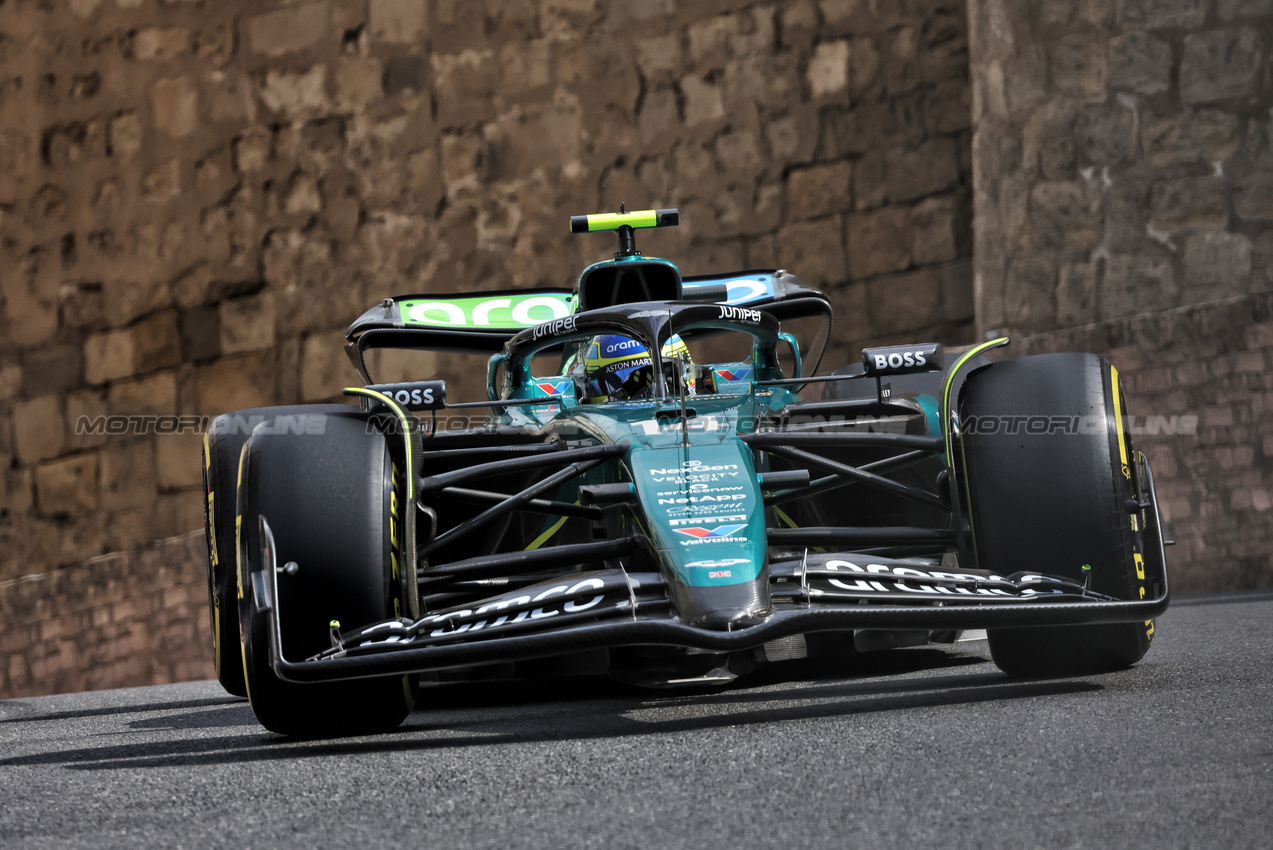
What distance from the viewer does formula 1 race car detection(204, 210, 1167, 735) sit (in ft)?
11.9

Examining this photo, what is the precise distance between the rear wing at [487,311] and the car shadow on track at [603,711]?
1.63 metres

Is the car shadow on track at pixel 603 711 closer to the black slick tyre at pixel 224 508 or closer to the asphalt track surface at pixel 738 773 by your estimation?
the asphalt track surface at pixel 738 773

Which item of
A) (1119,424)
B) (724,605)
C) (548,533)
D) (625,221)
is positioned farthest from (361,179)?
(724,605)

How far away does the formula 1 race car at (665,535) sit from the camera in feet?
11.9

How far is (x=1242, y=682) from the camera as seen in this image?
3889mm

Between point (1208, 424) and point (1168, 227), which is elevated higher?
point (1168, 227)

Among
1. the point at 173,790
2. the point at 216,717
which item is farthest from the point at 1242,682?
the point at 216,717

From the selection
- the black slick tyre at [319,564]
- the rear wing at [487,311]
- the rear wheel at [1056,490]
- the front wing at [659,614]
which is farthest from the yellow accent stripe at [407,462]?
the rear wing at [487,311]

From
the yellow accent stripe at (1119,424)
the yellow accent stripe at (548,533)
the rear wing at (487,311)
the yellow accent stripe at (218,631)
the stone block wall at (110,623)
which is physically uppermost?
the rear wing at (487,311)

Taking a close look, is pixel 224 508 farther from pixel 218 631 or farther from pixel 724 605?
pixel 724 605

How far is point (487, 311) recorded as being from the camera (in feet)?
21.7

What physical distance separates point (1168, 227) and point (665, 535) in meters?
6.47

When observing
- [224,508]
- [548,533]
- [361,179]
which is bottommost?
[548,533]

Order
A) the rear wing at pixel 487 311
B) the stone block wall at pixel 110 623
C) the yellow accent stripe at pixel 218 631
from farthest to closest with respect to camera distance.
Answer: the stone block wall at pixel 110 623 < the rear wing at pixel 487 311 < the yellow accent stripe at pixel 218 631
